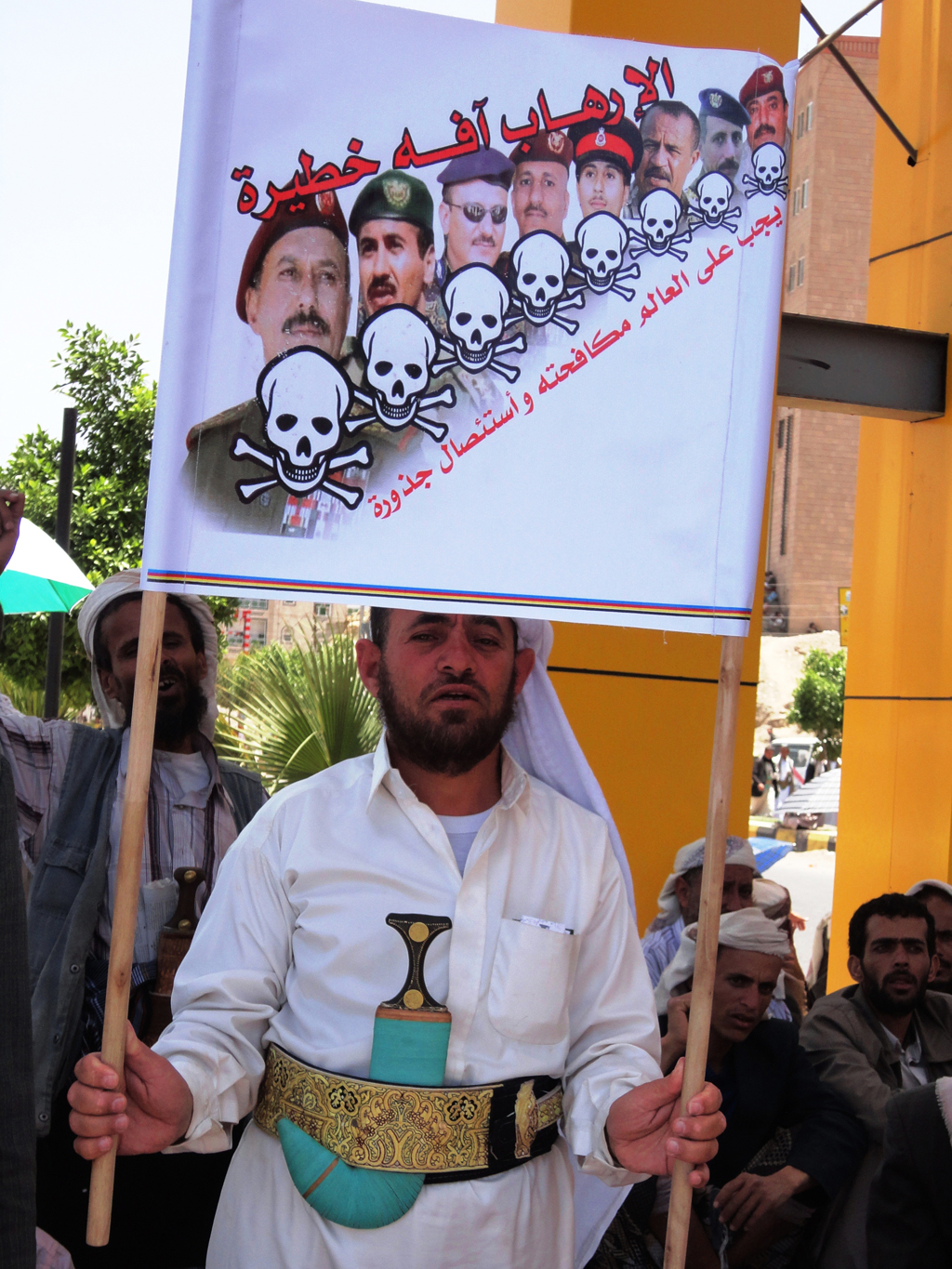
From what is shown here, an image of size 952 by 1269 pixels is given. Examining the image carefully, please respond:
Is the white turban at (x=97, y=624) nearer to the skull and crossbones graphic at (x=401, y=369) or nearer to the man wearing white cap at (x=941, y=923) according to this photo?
the skull and crossbones graphic at (x=401, y=369)

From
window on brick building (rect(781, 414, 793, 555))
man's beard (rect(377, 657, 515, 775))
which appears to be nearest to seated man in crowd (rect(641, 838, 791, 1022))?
man's beard (rect(377, 657, 515, 775))

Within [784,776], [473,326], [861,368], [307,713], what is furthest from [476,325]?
[784,776]

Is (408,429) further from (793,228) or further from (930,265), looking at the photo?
(793,228)

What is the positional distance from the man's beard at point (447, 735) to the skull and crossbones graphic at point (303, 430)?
→ 0.43m

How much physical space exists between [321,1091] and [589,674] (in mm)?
3430

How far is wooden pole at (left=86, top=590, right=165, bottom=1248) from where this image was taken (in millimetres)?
1565

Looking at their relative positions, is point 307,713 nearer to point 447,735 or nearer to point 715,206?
point 447,735

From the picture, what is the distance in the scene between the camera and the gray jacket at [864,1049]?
3.31 meters

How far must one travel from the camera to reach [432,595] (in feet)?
5.58

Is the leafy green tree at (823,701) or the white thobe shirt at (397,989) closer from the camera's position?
the white thobe shirt at (397,989)

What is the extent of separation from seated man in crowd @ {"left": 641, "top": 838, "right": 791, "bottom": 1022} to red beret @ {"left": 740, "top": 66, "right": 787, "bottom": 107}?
2.64 metres

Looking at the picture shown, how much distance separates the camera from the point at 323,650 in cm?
766

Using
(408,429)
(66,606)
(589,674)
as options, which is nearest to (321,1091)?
(408,429)

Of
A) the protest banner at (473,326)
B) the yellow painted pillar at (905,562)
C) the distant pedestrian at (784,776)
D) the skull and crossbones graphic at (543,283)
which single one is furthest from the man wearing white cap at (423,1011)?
the distant pedestrian at (784,776)
